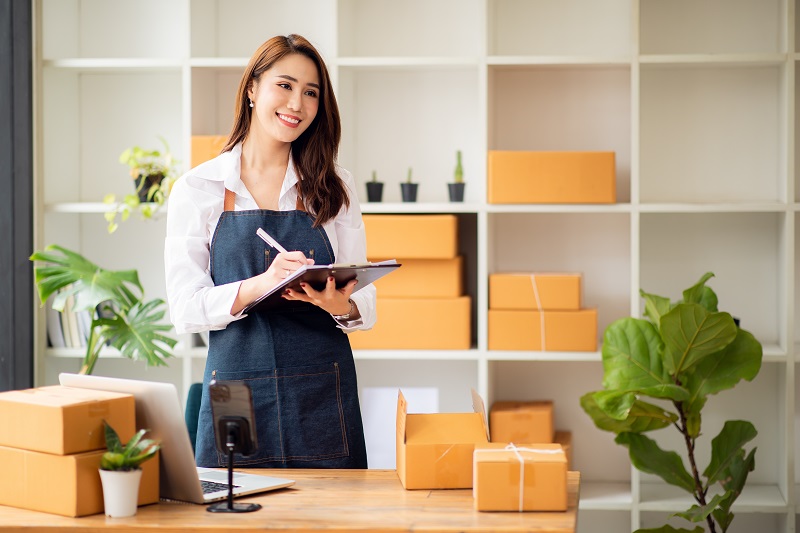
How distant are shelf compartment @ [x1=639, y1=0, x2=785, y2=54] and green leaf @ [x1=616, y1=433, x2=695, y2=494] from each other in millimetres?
1535

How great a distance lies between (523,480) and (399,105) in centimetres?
246

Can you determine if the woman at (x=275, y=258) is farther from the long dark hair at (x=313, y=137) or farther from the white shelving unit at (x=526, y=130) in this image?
the white shelving unit at (x=526, y=130)

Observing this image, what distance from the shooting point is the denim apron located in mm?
2256

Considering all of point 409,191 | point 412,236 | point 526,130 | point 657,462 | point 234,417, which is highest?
point 526,130

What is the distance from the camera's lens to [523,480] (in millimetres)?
1725

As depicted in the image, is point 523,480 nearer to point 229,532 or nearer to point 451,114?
point 229,532

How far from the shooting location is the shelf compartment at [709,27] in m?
3.78

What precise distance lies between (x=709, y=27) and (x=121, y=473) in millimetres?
3006

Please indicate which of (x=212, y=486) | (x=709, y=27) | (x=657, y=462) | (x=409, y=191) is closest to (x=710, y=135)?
(x=709, y=27)

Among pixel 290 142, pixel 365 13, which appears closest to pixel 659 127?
pixel 365 13

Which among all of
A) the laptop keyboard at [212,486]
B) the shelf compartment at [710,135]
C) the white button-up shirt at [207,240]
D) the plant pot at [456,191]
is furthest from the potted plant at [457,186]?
the laptop keyboard at [212,486]

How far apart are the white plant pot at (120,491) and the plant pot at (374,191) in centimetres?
211

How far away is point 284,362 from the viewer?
2.29 meters

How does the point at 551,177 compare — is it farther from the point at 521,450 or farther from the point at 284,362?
the point at 521,450
